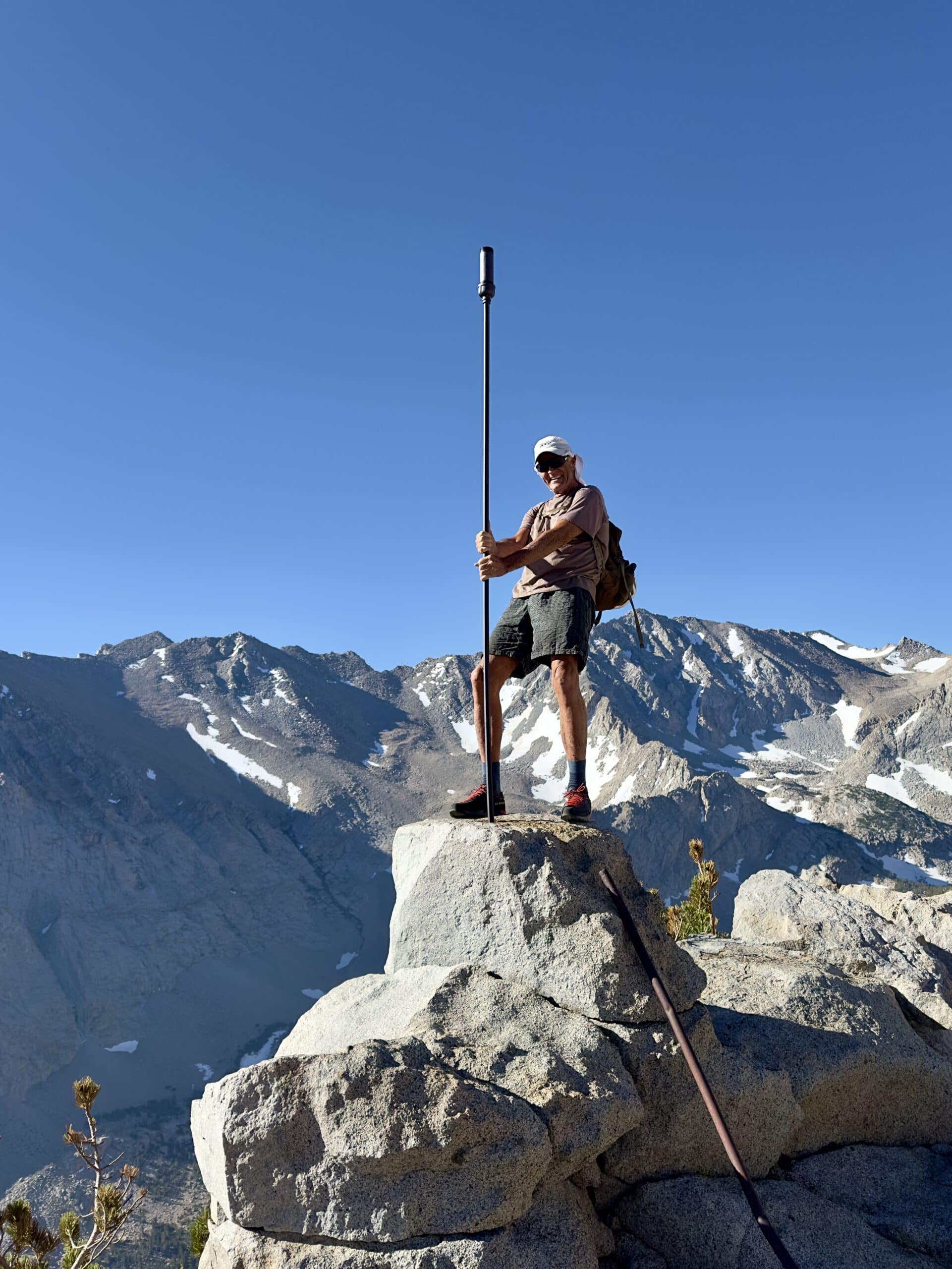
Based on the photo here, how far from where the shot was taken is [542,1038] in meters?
5.92

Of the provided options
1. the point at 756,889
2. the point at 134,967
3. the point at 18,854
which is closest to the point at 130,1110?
the point at 134,967

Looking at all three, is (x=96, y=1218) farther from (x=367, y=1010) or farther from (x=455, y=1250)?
(x=455, y=1250)

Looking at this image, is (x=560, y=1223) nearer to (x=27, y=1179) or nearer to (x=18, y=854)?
(x=27, y=1179)

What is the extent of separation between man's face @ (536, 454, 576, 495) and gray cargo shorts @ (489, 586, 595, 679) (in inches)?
39.8

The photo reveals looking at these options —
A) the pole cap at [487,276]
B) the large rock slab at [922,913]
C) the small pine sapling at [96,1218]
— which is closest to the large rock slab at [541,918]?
the small pine sapling at [96,1218]

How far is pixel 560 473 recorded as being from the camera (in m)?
8.09

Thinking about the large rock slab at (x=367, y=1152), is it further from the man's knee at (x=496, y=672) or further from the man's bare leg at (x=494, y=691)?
the man's knee at (x=496, y=672)

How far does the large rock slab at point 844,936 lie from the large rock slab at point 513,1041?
4.21 metres

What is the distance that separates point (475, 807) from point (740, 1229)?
11.8ft

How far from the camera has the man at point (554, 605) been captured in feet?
25.0

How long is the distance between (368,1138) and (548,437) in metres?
5.79

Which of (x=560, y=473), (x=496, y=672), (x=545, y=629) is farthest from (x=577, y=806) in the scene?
(x=560, y=473)

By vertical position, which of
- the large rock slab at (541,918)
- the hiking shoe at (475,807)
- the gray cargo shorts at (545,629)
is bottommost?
the large rock slab at (541,918)

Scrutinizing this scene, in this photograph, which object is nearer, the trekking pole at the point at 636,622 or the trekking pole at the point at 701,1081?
the trekking pole at the point at 701,1081
